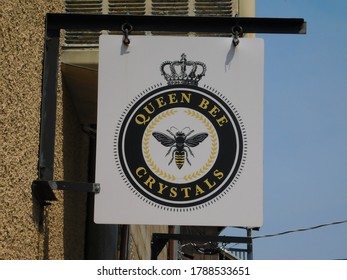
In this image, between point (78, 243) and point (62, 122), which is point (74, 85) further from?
point (78, 243)

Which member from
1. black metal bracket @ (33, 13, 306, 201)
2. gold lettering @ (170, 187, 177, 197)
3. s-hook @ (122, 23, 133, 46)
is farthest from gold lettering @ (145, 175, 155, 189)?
s-hook @ (122, 23, 133, 46)

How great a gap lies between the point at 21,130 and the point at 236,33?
1.42m

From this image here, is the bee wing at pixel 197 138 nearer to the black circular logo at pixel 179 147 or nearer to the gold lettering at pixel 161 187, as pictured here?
the black circular logo at pixel 179 147

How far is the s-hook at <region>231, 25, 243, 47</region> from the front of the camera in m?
5.58

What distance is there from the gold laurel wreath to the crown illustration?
179 millimetres

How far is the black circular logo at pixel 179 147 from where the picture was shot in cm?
539

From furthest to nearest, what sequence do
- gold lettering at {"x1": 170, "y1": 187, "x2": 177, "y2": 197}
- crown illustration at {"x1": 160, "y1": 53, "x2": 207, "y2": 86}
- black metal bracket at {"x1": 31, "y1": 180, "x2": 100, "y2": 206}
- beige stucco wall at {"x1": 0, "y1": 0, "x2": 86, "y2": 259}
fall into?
black metal bracket at {"x1": 31, "y1": 180, "x2": 100, "y2": 206}
crown illustration at {"x1": 160, "y1": 53, "x2": 207, "y2": 86}
gold lettering at {"x1": 170, "y1": 187, "x2": 177, "y2": 197}
beige stucco wall at {"x1": 0, "y1": 0, "x2": 86, "y2": 259}

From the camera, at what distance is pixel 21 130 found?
5.53 meters

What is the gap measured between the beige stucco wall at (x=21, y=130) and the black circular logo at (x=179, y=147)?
0.60 meters

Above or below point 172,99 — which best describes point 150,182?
below

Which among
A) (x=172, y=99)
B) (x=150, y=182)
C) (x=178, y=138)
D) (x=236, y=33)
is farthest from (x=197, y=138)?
(x=236, y=33)

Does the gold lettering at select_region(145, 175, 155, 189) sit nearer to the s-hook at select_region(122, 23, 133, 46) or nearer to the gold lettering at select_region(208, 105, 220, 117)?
the gold lettering at select_region(208, 105, 220, 117)

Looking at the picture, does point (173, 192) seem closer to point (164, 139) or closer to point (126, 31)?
point (164, 139)

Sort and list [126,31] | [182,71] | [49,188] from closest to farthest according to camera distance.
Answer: [182,71]
[126,31]
[49,188]
